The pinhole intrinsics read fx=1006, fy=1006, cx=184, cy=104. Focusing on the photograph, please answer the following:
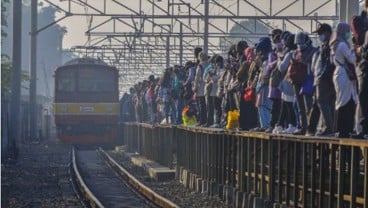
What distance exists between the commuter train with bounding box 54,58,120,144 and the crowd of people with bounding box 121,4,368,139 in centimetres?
1743

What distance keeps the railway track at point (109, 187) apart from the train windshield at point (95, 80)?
680 centimetres

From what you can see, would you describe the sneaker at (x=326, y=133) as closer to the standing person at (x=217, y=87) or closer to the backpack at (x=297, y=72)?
the backpack at (x=297, y=72)

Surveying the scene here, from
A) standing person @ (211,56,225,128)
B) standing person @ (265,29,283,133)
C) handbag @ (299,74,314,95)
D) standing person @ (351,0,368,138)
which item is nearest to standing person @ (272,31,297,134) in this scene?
standing person @ (265,29,283,133)

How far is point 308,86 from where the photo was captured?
43.9 ft

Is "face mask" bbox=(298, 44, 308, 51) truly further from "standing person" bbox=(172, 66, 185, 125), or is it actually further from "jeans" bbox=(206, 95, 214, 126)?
"standing person" bbox=(172, 66, 185, 125)

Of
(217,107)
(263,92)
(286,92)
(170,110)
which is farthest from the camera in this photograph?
(170,110)

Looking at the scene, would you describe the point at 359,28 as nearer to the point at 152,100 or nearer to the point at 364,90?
the point at 364,90

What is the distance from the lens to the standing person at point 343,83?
38.4 feet

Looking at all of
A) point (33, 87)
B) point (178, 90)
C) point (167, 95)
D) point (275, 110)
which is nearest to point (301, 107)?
point (275, 110)

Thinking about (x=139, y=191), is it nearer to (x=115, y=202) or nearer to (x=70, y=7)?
(x=115, y=202)

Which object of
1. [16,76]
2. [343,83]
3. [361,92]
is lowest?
[361,92]

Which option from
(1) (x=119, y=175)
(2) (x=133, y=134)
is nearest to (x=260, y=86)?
(1) (x=119, y=175)

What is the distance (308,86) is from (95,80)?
1079 inches

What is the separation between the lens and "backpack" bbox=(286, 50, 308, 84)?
44.2ft
